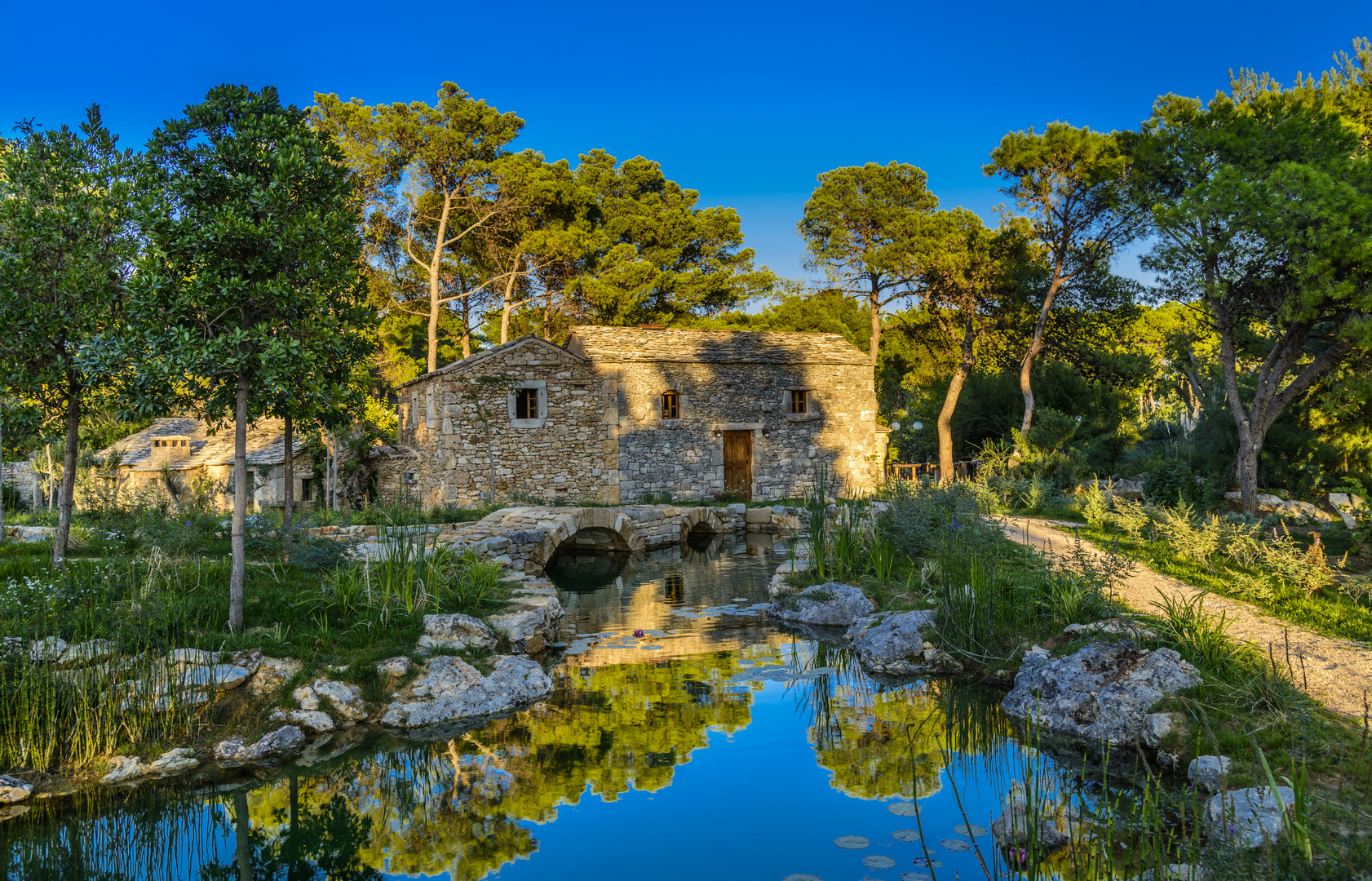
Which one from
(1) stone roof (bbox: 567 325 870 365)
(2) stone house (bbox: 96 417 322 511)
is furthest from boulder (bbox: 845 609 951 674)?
(2) stone house (bbox: 96 417 322 511)

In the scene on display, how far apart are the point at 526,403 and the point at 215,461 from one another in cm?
918

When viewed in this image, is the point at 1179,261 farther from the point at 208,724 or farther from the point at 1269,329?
the point at 208,724

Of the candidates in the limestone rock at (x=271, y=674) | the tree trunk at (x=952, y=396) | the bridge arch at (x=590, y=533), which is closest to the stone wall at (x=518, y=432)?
the bridge arch at (x=590, y=533)

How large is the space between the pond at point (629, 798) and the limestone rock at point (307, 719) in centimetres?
23

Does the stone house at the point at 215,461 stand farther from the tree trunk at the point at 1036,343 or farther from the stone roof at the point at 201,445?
the tree trunk at the point at 1036,343

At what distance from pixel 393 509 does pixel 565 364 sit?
8282 millimetres

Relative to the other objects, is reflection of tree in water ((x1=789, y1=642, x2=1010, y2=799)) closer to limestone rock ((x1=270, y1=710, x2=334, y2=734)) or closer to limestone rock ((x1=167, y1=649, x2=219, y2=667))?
limestone rock ((x1=270, y1=710, x2=334, y2=734))

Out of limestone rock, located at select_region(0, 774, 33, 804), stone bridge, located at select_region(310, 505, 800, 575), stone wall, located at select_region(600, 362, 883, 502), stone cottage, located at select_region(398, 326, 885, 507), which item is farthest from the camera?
stone wall, located at select_region(600, 362, 883, 502)

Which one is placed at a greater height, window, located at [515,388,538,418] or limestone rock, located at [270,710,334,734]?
window, located at [515,388,538,418]

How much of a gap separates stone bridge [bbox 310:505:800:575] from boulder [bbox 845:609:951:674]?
442 cm

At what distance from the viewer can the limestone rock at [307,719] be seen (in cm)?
575

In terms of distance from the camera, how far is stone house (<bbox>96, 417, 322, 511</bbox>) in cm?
2070

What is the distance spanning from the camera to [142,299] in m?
5.95

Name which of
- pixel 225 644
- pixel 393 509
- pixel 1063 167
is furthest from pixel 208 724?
pixel 1063 167
